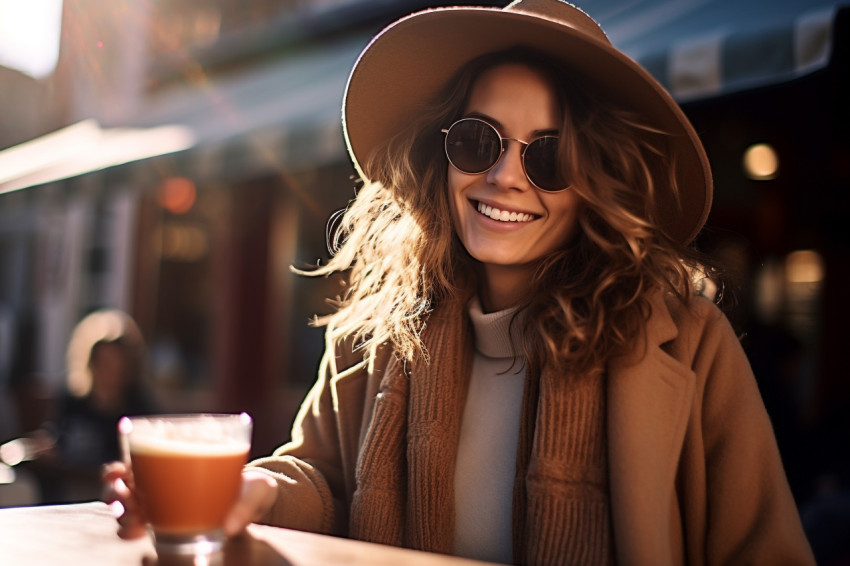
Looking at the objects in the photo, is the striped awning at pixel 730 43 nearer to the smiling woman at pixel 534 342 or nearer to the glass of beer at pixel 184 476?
the smiling woman at pixel 534 342

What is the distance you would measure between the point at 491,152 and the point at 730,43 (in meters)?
1.49

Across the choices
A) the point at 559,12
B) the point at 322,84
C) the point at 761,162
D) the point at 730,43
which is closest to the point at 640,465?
the point at 559,12

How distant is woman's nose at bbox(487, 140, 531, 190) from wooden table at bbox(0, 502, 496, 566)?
936 mm

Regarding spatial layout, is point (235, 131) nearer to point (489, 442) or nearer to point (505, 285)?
point (505, 285)

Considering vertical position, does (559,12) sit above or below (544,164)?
above

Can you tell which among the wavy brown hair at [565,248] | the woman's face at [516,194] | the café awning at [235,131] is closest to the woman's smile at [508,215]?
the woman's face at [516,194]

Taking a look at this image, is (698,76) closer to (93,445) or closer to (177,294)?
(93,445)

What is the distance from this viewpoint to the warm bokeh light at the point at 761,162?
6.07m

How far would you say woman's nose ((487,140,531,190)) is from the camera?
69.2 inches

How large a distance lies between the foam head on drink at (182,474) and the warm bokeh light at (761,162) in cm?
581

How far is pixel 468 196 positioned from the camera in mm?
1861

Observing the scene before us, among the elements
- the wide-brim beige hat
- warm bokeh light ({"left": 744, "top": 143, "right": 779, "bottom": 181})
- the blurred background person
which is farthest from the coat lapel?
warm bokeh light ({"left": 744, "top": 143, "right": 779, "bottom": 181})

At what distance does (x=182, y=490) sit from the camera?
101cm

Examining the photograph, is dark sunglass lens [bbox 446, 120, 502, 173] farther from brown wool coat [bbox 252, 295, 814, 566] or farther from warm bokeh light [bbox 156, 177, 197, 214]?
warm bokeh light [bbox 156, 177, 197, 214]
